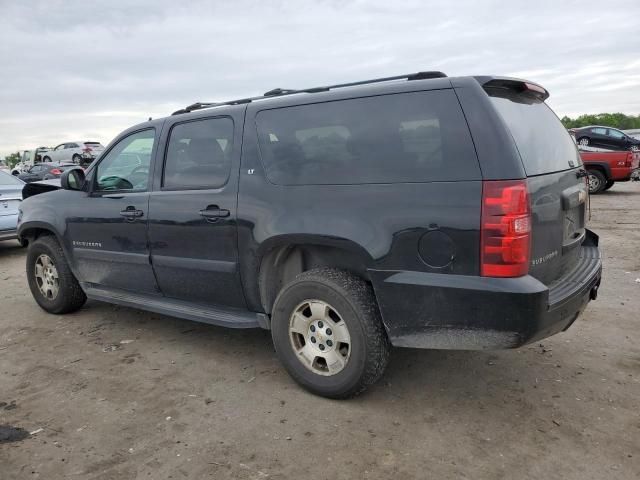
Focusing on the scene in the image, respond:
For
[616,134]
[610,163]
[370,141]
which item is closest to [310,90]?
[370,141]

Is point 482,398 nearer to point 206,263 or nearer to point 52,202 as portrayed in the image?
point 206,263

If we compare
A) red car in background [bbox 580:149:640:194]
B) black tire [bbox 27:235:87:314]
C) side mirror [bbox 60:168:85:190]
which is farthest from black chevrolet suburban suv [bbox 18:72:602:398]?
red car in background [bbox 580:149:640:194]

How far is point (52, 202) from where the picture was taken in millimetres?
5031

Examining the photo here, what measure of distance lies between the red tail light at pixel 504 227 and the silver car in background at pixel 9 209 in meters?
8.00

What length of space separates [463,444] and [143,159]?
323 centimetres

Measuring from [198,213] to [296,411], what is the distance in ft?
5.08

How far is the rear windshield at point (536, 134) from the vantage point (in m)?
2.88

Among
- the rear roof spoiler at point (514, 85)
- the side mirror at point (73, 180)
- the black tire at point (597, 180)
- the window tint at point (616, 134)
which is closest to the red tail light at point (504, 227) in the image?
the rear roof spoiler at point (514, 85)

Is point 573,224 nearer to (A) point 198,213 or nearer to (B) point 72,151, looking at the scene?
(A) point 198,213

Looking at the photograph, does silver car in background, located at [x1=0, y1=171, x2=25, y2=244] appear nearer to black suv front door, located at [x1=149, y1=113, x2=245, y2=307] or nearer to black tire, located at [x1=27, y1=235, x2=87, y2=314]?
black tire, located at [x1=27, y1=235, x2=87, y2=314]

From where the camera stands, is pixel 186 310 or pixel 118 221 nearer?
pixel 186 310

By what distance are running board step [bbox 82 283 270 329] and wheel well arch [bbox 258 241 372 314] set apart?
0.15 meters

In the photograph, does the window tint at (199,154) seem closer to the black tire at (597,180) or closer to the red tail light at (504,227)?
the red tail light at (504,227)

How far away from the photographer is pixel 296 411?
10.6ft
